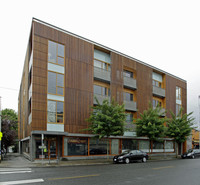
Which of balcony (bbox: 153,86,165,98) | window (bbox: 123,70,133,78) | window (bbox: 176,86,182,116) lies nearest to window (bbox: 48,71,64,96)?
window (bbox: 123,70,133,78)

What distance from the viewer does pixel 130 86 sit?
31.8 m

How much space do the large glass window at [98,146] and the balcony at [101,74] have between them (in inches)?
288

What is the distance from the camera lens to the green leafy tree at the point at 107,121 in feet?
75.2

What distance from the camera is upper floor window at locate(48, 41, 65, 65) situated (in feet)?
77.6

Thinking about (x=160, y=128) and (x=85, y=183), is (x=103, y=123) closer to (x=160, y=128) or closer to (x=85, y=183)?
(x=160, y=128)

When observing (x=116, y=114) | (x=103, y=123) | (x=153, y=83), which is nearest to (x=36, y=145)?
(x=103, y=123)

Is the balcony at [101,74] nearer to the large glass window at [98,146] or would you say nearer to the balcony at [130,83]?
the balcony at [130,83]

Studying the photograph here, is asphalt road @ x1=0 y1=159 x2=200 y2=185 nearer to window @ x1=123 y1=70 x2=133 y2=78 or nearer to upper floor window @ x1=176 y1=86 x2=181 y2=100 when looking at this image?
window @ x1=123 y1=70 x2=133 y2=78

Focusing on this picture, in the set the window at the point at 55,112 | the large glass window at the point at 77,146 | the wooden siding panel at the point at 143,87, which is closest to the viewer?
the window at the point at 55,112

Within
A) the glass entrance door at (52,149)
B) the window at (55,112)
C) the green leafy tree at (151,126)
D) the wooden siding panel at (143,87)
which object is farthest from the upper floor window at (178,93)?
the glass entrance door at (52,149)

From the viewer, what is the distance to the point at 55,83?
23719mm

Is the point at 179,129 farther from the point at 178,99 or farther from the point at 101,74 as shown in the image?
the point at 101,74

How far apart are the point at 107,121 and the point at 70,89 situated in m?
5.36

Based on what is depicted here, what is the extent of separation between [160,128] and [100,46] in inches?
492
